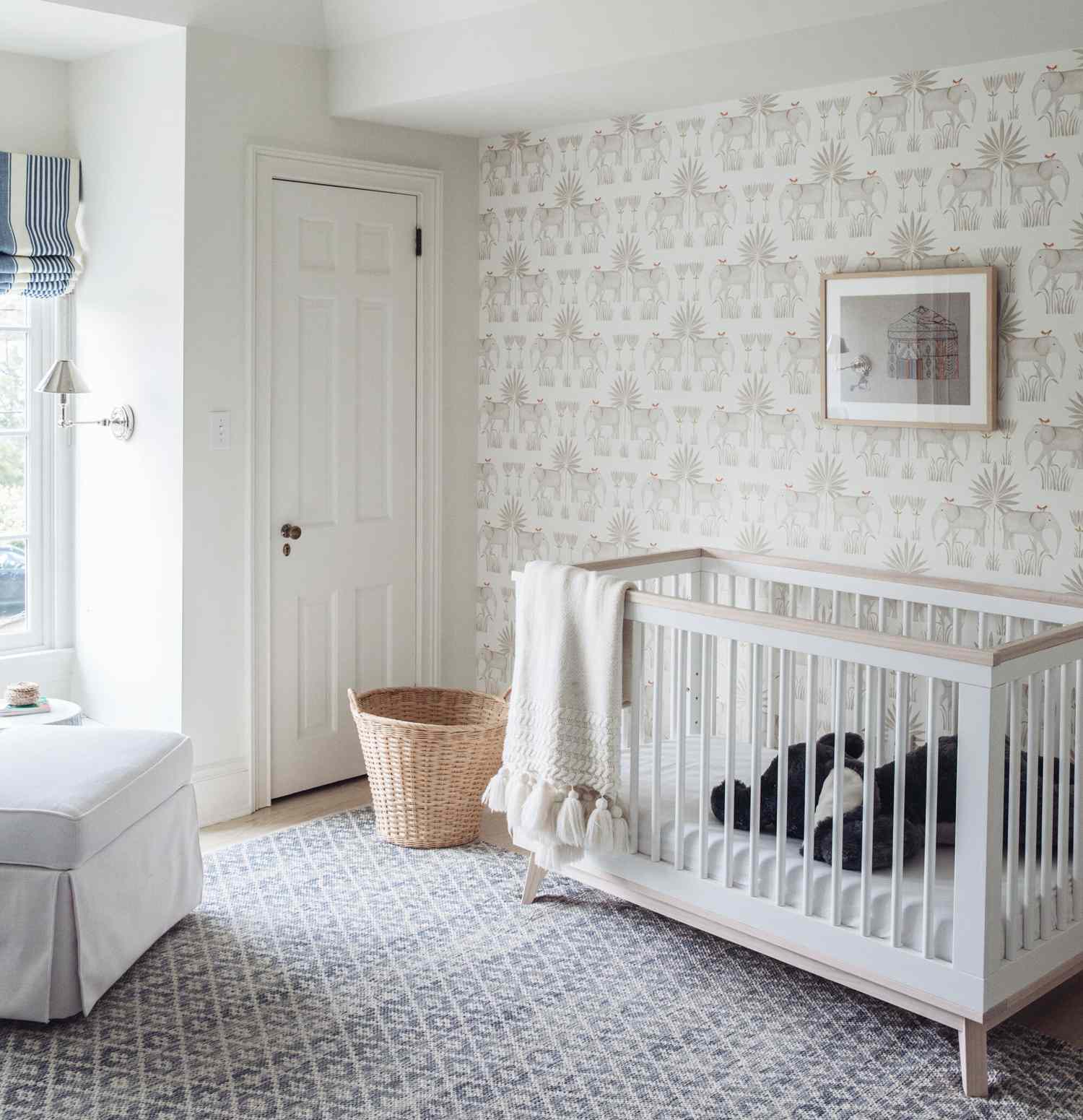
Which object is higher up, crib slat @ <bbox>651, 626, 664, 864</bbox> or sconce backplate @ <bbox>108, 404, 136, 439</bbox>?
sconce backplate @ <bbox>108, 404, 136, 439</bbox>

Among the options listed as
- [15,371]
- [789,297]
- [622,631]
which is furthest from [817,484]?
[15,371]

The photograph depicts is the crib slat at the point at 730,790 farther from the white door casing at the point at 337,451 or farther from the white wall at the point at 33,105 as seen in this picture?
the white wall at the point at 33,105

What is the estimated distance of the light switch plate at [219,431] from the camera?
11.9 feet

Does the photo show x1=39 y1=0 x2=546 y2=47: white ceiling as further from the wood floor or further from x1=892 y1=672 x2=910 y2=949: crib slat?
the wood floor

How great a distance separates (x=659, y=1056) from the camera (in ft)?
7.97

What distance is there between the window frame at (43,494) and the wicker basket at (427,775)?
3.79ft

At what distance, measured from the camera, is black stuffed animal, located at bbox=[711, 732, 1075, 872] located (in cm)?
255

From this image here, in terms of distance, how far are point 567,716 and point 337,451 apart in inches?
57.3

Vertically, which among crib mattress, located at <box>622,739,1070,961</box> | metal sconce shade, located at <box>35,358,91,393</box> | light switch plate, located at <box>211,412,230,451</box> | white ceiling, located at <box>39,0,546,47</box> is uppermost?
white ceiling, located at <box>39,0,546,47</box>

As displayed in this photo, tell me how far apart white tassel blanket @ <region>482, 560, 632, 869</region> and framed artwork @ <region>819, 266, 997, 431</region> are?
34.4 inches

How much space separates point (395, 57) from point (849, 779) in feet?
7.64

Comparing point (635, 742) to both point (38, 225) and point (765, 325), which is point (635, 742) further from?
point (38, 225)

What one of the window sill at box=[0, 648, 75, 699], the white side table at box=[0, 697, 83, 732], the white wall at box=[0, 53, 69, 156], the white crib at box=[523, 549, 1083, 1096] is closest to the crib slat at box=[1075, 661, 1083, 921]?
the white crib at box=[523, 549, 1083, 1096]

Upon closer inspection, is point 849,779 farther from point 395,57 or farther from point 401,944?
point 395,57
